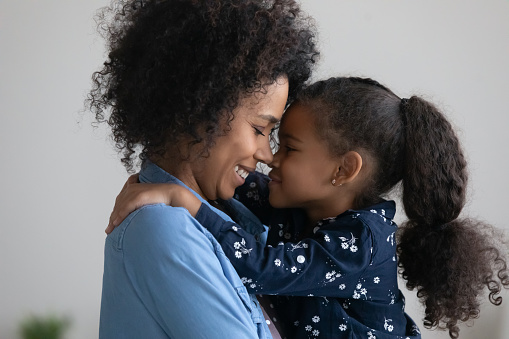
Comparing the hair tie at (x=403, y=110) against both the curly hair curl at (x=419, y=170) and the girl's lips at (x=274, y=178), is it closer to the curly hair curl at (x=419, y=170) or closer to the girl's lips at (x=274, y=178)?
the curly hair curl at (x=419, y=170)

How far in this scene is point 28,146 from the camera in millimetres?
3043

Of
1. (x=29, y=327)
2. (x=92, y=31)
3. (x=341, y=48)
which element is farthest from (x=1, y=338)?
(x=341, y=48)

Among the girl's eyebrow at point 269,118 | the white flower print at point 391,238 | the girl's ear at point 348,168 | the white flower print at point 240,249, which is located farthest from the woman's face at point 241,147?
the white flower print at point 391,238

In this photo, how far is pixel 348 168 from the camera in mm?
1600

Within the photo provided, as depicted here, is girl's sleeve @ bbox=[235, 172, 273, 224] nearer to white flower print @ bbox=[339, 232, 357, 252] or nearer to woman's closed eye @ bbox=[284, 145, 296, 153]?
woman's closed eye @ bbox=[284, 145, 296, 153]

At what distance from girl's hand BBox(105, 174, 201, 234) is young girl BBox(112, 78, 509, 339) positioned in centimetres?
23

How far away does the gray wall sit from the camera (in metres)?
3.00

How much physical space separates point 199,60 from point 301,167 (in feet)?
1.45

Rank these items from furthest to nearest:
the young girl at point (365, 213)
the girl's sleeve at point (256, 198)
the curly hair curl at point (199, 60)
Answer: the girl's sleeve at point (256, 198)
the young girl at point (365, 213)
the curly hair curl at point (199, 60)

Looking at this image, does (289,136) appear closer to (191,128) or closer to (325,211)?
(325,211)

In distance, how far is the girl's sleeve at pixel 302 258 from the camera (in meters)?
1.34

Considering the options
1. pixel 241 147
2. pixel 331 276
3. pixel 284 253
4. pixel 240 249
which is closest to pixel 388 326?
pixel 331 276

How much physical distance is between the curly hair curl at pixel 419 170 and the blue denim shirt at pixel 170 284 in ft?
1.66

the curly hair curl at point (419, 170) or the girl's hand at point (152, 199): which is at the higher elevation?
the girl's hand at point (152, 199)
